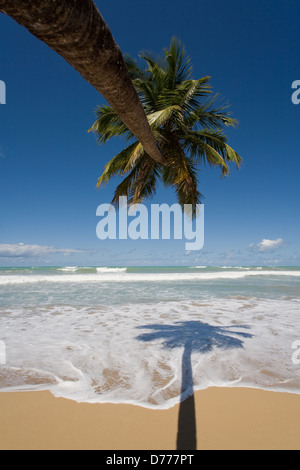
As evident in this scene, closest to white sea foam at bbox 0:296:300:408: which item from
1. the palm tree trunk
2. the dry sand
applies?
the dry sand

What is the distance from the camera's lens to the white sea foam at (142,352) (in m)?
2.81

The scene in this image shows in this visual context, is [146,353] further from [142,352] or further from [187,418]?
[187,418]

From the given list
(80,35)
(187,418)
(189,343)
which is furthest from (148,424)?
(80,35)

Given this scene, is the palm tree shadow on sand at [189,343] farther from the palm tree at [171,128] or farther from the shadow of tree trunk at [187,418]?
the palm tree at [171,128]

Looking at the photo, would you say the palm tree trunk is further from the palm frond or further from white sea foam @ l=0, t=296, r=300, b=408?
the palm frond

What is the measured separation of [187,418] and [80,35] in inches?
129

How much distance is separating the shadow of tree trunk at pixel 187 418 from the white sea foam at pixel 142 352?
0.23ft

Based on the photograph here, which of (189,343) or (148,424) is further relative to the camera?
(189,343)

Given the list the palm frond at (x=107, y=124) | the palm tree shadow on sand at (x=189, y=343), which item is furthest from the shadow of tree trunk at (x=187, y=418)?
the palm frond at (x=107, y=124)

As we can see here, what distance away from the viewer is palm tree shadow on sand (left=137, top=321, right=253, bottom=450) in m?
2.02

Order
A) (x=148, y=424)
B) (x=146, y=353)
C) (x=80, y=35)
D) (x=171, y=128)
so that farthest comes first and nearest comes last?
(x=171, y=128) → (x=146, y=353) → (x=148, y=424) → (x=80, y=35)

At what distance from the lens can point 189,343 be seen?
14.4 ft

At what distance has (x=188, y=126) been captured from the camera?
7.96 meters
